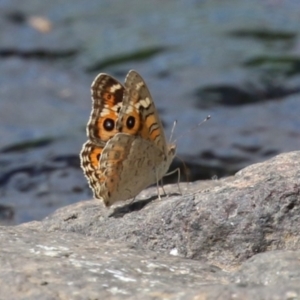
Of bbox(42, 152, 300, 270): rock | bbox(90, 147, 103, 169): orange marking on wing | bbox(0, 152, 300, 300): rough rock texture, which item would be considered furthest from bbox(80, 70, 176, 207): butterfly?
bbox(42, 152, 300, 270): rock

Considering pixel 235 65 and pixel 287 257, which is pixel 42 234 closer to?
pixel 287 257

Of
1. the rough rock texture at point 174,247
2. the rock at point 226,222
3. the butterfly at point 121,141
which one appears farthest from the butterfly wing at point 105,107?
the rock at point 226,222

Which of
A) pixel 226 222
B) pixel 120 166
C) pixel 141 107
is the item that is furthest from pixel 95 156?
pixel 226 222

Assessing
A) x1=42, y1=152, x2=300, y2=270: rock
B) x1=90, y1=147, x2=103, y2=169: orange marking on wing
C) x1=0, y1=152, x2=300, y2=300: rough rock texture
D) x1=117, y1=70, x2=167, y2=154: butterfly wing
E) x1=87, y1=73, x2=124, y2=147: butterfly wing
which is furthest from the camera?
x1=90, y1=147, x2=103, y2=169: orange marking on wing

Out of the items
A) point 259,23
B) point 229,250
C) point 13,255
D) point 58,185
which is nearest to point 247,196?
point 229,250

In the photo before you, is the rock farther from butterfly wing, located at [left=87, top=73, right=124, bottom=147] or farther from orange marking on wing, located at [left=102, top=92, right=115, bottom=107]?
orange marking on wing, located at [left=102, top=92, right=115, bottom=107]

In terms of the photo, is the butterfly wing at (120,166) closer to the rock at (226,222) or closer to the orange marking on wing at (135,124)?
the orange marking on wing at (135,124)

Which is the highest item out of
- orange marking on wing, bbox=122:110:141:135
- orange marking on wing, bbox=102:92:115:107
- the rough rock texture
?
orange marking on wing, bbox=102:92:115:107

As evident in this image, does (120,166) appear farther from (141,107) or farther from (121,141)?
(141,107)
